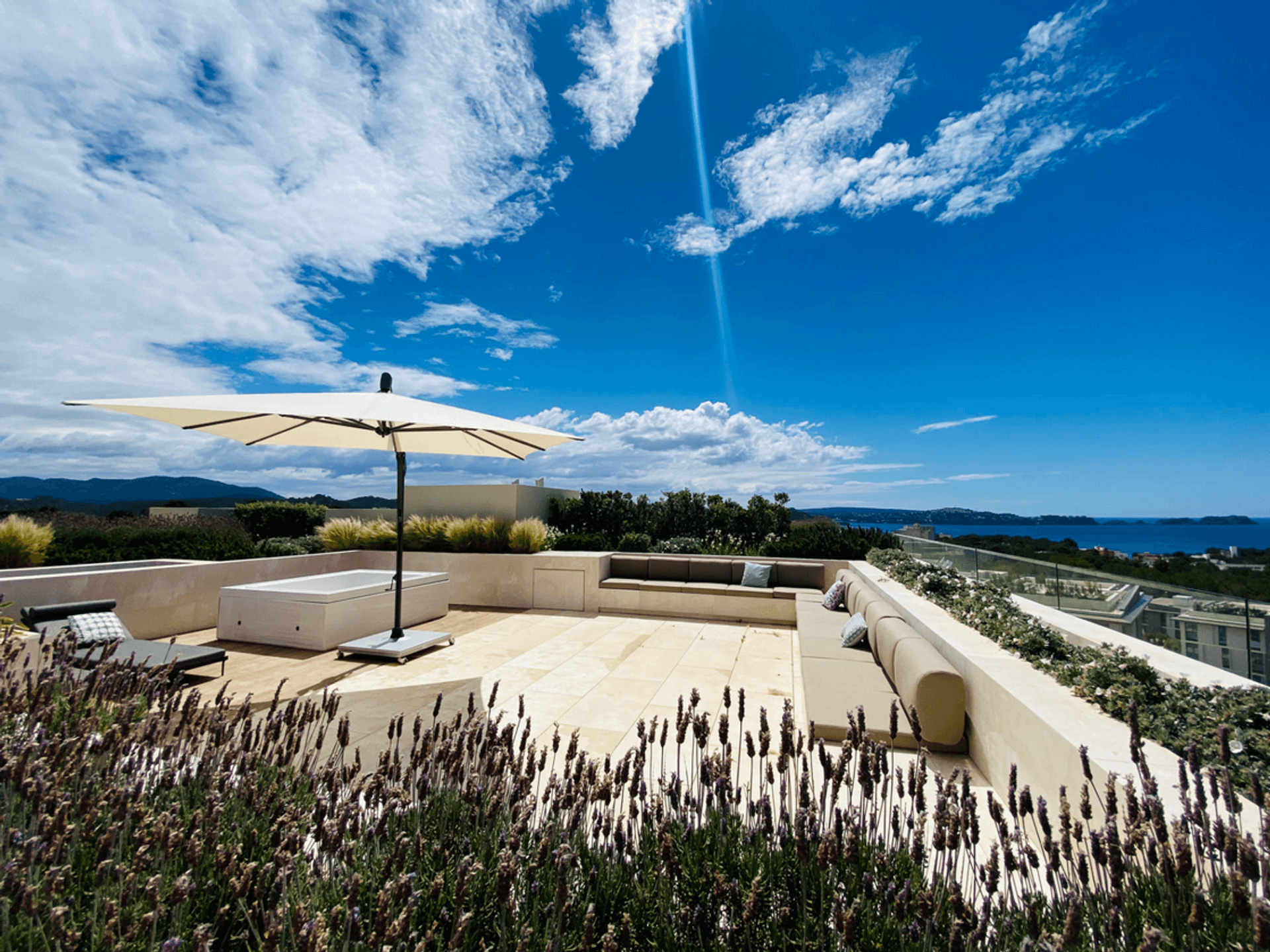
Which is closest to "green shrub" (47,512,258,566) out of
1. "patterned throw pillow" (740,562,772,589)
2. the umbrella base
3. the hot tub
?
the hot tub

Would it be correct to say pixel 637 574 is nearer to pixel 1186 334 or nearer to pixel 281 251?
pixel 281 251

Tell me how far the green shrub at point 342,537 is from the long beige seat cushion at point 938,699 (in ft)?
28.1

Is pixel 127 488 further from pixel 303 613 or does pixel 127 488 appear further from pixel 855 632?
pixel 855 632

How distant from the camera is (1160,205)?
315 inches

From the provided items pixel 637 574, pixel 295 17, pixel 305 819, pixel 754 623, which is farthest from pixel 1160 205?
pixel 305 819

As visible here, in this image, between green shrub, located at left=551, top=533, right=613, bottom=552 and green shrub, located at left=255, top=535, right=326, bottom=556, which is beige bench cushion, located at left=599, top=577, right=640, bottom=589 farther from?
green shrub, located at left=255, top=535, right=326, bottom=556

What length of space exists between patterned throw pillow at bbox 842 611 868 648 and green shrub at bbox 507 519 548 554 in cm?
518

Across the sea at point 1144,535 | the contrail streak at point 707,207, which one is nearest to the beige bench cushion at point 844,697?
the sea at point 1144,535

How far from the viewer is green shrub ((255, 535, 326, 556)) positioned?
8883mm

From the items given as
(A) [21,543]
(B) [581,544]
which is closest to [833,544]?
(B) [581,544]

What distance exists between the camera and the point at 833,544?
9172 mm

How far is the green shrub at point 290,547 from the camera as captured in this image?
29.1 feet

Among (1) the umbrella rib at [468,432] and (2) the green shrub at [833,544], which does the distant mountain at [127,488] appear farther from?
(2) the green shrub at [833,544]

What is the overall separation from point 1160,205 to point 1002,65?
3747 millimetres
